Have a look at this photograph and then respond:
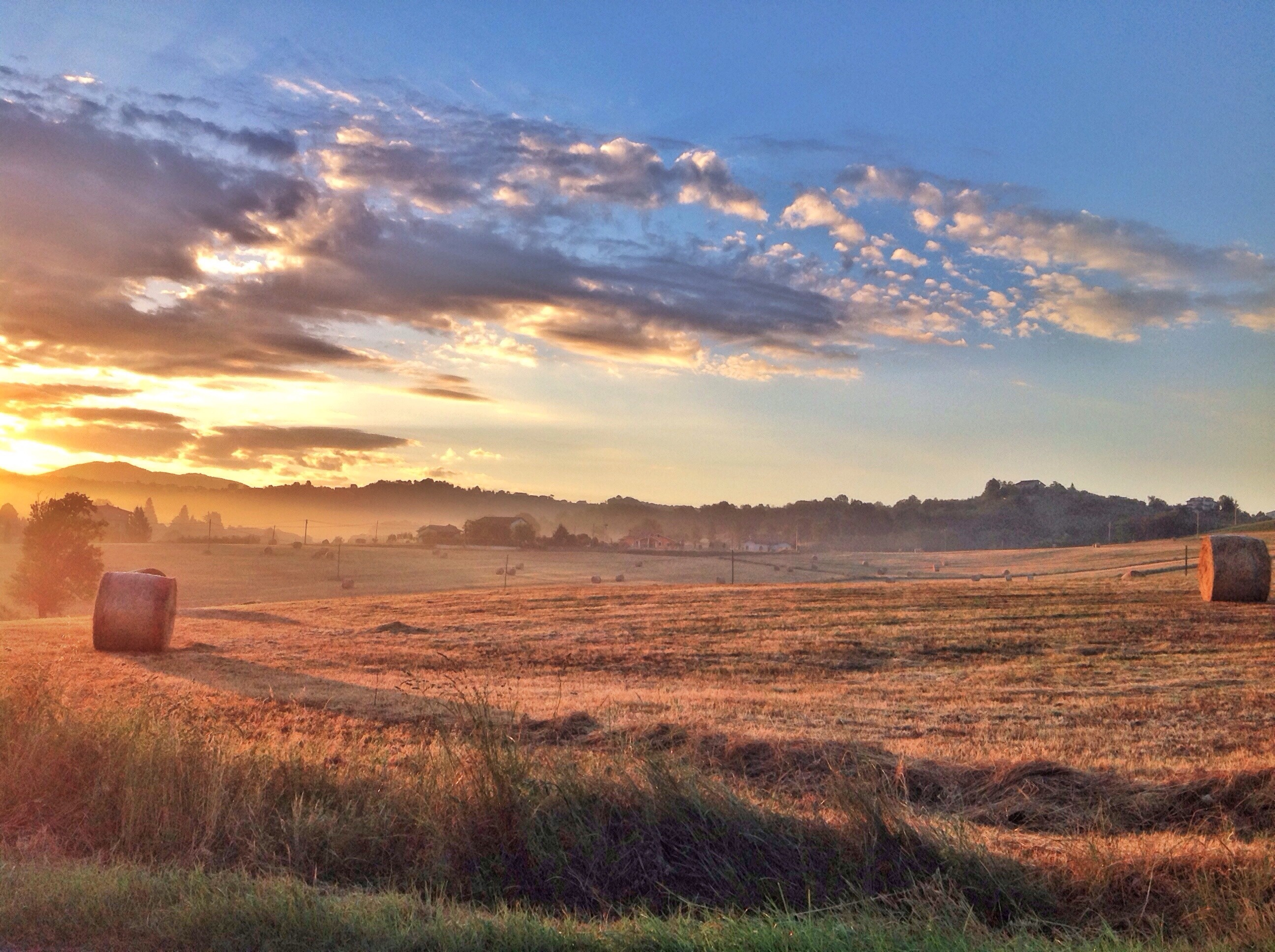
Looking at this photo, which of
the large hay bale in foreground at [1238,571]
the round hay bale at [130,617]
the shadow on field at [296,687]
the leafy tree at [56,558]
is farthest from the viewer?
the leafy tree at [56,558]

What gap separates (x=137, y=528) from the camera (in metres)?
111

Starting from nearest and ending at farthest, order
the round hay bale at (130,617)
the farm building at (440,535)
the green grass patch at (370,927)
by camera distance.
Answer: the green grass patch at (370,927) < the round hay bale at (130,617) < the farm building at (440,535)

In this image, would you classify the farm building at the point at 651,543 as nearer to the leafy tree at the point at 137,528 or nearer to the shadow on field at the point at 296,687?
the leafy tree at the point at 137,528

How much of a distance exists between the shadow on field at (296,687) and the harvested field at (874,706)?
0.10 metres

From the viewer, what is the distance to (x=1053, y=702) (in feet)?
57.5

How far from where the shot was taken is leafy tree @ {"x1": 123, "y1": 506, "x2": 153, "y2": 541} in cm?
11069

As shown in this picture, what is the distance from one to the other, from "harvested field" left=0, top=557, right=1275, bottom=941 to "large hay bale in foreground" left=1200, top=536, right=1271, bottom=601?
1.04 metres

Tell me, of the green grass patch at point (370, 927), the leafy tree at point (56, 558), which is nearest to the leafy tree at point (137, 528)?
the leafy tree at point (56, 558)

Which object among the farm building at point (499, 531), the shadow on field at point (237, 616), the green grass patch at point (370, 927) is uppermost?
the farm building at point (499, 531)

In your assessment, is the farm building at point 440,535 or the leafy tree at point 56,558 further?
the farm building at point 440,535

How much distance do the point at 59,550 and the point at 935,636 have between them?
50528 millimetres

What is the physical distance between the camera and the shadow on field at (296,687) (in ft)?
47.6

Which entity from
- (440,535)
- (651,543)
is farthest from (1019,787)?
(440,535)

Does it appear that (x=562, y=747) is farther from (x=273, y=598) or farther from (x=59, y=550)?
(x=59, y=550)
